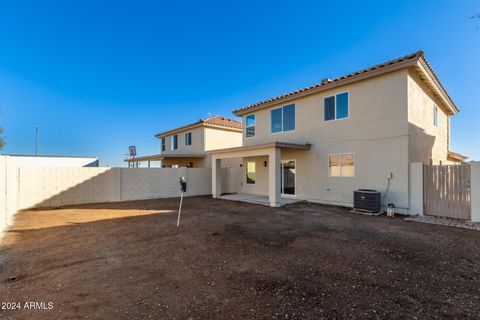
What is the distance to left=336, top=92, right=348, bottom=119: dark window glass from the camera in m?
10.0

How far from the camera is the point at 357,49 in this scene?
11852 mm

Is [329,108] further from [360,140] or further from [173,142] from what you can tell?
[173,142]

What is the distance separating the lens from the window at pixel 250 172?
14.5 metres

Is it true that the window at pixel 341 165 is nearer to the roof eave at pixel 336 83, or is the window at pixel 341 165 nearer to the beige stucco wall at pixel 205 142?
the roof eave at pixel 336 83

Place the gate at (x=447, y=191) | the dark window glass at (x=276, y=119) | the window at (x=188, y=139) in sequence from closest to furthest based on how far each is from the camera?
the gate at (x=447, y=191), the dark window glass at (x=276, y=119), the window at (x=188, y=139)

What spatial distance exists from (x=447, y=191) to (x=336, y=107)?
524 cm

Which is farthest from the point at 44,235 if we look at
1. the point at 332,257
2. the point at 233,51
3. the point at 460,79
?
the point at 460,79

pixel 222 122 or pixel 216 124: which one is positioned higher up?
pixel 222 122

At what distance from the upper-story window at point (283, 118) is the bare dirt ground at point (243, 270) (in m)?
6.71

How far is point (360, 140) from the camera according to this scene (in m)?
9.54

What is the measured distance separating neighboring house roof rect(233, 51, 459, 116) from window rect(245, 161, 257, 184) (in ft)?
12.4

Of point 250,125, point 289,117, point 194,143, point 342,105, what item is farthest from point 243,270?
point 194,143

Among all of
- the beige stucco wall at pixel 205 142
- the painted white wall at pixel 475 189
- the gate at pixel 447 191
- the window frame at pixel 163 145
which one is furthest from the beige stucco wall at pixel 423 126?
the window frame at pixel 163 145

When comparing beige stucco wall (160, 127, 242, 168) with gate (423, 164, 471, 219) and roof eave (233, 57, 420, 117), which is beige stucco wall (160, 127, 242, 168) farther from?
gate (423, 164, 471, 219)
